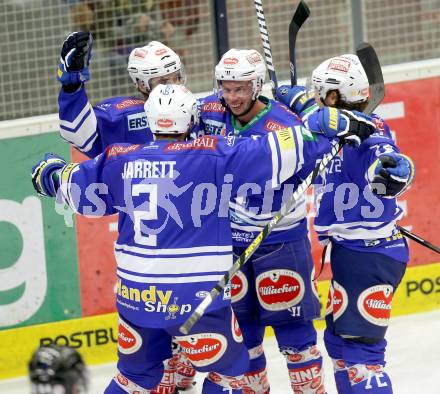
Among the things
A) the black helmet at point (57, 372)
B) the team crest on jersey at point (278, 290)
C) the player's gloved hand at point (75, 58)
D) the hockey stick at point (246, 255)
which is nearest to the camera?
the black helmet at point (57, 372)

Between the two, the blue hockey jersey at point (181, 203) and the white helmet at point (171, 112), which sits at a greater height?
the white helmet at point (171, 112)

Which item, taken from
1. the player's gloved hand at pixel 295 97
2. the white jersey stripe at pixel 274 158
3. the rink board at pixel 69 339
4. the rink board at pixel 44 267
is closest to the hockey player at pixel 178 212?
the white jersey stripe at pixel 274 158

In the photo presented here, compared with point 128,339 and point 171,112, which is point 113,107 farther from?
point 128,339

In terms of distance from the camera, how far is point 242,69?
14.5 ft

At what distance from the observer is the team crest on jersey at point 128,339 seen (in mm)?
4109

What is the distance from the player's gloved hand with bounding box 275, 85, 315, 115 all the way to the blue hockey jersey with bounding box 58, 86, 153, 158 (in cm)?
56

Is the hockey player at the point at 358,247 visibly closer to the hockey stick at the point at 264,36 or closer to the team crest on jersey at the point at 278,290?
the team crest on jersey at the point at 278,290

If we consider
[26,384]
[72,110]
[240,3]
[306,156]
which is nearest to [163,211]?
[306,156]

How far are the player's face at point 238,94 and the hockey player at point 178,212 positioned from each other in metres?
0.42

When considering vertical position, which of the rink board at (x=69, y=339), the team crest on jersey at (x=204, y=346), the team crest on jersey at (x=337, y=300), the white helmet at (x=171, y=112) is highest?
the white helmet at (x=171, y=112)

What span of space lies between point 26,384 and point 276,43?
83.8 inches

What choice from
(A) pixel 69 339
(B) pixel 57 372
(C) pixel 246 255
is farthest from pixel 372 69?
(B) pixel 57 372

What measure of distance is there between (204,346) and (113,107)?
1180mm

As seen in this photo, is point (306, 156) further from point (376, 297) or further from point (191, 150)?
point (376, 297)
